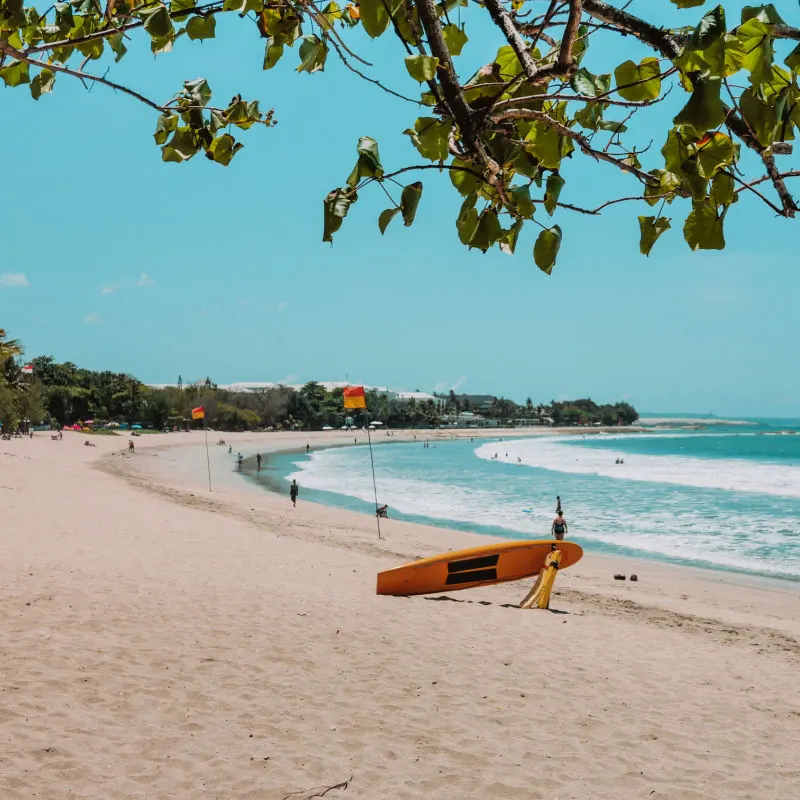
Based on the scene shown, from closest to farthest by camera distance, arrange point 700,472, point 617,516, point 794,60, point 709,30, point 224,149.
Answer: point 709,30, point 794,60, point 224,149, point 617,516, point 700,472

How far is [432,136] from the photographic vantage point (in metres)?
1.24

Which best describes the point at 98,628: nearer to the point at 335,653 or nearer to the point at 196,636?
the point at 196,636

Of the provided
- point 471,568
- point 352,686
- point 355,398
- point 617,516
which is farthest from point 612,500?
point 352,686

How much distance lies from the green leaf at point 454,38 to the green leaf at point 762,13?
1.89 ft

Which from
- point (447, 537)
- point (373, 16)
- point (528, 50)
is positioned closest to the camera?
point (373, 16)

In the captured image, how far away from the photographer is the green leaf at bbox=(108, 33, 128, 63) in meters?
2.20

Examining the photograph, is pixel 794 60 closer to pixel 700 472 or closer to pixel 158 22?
pixel 158 22

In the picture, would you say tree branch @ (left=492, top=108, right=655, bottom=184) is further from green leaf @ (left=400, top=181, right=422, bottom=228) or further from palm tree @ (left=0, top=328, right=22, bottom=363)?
palm tree @ (left=0, top=328, right=22, bottom=363)

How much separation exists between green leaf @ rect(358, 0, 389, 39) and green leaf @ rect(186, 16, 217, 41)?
2.68ft

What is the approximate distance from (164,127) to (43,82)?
84 cm

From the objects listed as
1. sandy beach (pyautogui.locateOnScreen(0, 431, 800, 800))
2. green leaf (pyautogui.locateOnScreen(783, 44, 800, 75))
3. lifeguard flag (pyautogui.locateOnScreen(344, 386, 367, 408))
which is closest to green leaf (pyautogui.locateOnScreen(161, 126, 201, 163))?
green leaf (pyautogui.locateOnScreen(783, 44, 800, 75))

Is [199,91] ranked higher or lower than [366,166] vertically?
higher

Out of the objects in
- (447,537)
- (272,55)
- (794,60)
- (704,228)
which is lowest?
(447,537)

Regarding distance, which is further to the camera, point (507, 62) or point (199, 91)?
point (199, 91)
